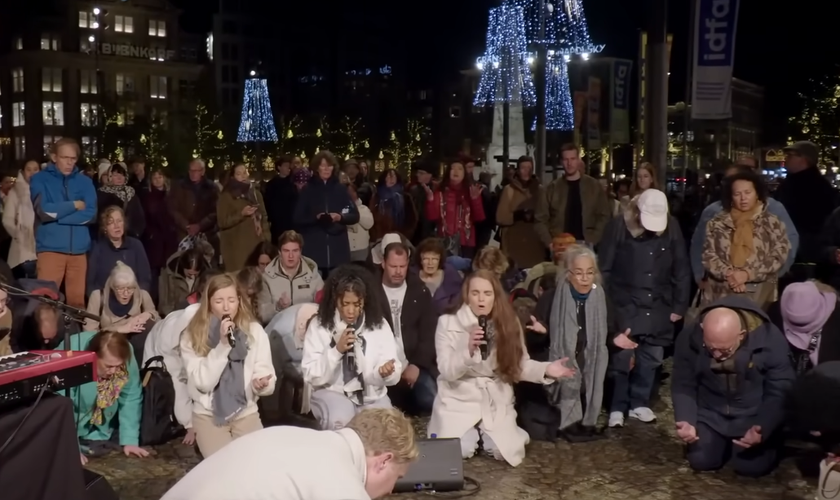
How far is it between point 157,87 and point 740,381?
77.0m

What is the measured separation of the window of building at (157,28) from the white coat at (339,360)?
7601cm

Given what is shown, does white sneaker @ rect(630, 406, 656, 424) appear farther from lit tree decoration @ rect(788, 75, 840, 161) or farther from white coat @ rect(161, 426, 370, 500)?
lit tree decoration @ rect(788, 75, 840, 161)

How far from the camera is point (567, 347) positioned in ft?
21.8

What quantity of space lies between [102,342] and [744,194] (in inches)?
184

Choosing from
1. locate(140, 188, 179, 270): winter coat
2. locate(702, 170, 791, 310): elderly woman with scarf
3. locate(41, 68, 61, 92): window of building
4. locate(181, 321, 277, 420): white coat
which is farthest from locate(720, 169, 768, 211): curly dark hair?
locate(41, 68, 61, 92): window of building

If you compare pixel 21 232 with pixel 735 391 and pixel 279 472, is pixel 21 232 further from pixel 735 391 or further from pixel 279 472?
pixel 279 472

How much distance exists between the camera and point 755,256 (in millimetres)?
6898

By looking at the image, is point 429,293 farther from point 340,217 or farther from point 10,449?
point 10,449

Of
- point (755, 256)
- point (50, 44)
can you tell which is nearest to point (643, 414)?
point (755, 256)

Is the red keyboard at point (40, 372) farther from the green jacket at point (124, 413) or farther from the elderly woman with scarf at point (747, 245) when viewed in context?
the elderly woman with scarf at point (747, 245)

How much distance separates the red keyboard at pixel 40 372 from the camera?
3.85 metres

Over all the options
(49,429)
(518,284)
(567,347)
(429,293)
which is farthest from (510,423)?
(49,429)

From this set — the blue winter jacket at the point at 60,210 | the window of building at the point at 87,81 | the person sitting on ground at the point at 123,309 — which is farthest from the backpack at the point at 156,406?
the window of building at the point at 87,81

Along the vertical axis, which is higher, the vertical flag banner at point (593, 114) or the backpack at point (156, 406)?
the vertical flag banner at point (593, 114)
